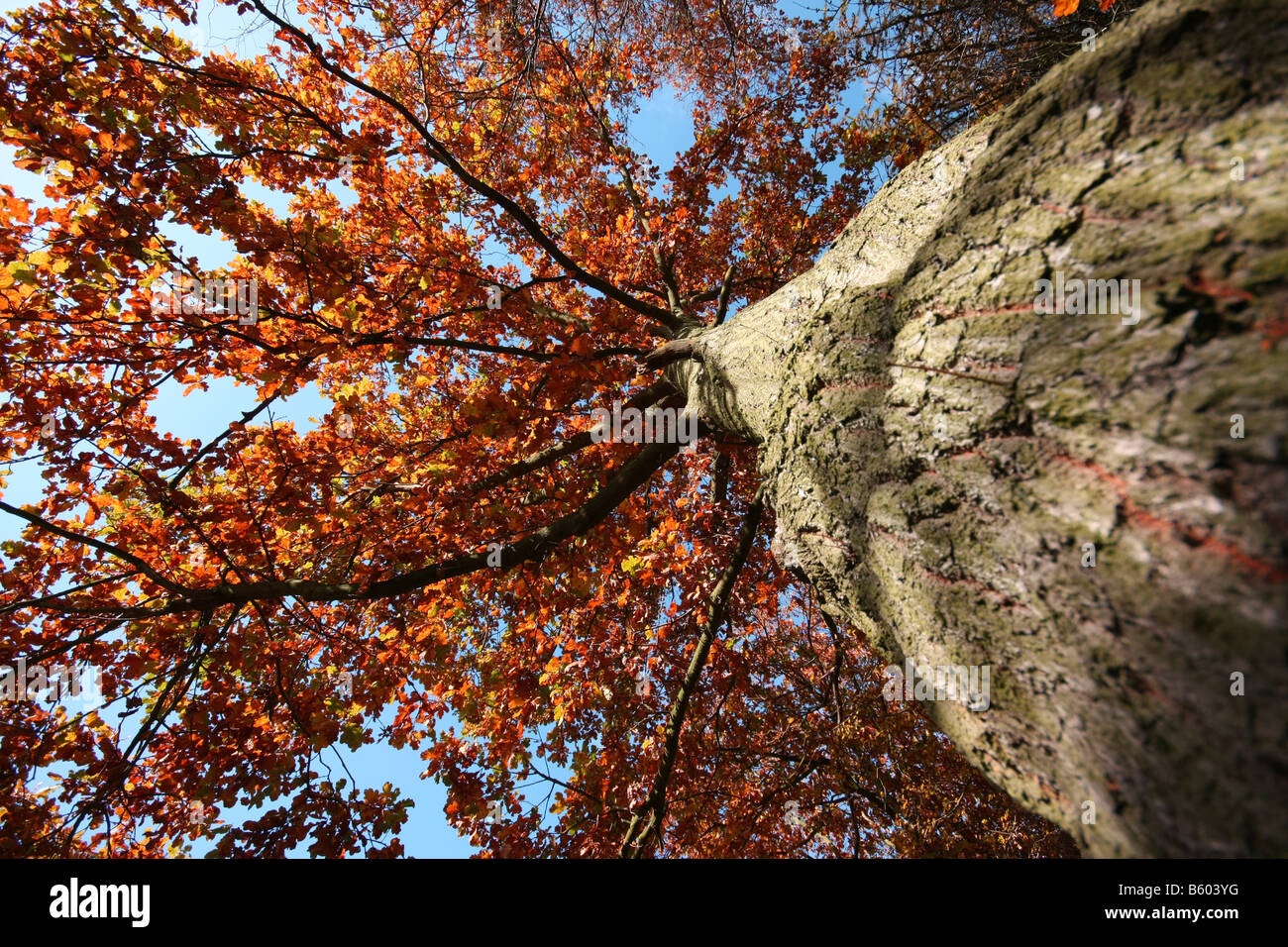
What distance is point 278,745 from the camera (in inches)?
158

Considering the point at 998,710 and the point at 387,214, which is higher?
the point at 387,214

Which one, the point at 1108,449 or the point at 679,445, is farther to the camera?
the point at 679,445

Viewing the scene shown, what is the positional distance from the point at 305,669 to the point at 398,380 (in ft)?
12.0

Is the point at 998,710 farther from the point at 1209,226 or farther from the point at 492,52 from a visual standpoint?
the point at 492,52

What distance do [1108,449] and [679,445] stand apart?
3.39 metres

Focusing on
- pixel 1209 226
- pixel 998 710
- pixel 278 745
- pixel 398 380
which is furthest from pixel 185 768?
pixel 1209 226

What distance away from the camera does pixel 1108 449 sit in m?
0.91

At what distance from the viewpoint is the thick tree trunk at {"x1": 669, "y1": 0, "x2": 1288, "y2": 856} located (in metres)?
0.74

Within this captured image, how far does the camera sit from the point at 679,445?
424 centimetres

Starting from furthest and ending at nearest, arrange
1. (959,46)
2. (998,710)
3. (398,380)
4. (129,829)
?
(398,380)
(959,46)
(129,829)
(998,710)

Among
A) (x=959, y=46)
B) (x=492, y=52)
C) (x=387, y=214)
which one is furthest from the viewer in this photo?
(x=387, y=214)

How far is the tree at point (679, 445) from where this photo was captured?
2.85 feet

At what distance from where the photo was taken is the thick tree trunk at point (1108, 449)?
2.43ft
